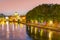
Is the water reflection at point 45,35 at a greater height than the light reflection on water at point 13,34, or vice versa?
the water reflection at point 45,35

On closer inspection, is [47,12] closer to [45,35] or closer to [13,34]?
[13,34]

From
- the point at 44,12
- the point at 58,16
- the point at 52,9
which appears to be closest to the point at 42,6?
the point at 44,12

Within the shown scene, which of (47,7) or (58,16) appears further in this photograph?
(47,7)

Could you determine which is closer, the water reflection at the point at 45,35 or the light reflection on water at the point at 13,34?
the water reflection at the point at 45,35

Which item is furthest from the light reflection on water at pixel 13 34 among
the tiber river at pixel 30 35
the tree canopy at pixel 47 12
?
the tree canopy at pixel 47 12

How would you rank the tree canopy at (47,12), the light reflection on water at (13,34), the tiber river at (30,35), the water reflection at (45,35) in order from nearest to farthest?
the water reflection at (45,35) → the tiber river at (30,35) → the light reflection on water at (13,34) → the tree canopy at (47,12)

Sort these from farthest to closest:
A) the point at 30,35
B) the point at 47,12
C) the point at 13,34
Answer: the point at 47,12 < the point at 13,34 < the point at 30,35

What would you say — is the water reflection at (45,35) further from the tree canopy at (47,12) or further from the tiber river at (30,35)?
the tree canopy at (47,12)

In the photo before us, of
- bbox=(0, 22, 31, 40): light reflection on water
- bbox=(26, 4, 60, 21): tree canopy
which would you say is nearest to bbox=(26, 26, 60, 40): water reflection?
bbox=(0, 22, 31, 40): light reflection on water

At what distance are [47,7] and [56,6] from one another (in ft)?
10.6

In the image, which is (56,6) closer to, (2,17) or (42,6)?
(42,6)

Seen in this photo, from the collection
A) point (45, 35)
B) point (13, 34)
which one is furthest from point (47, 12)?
point (45, 35)

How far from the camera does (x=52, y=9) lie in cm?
5012

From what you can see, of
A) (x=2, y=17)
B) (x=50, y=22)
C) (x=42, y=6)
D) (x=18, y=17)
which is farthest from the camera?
(x=2, y=17)
